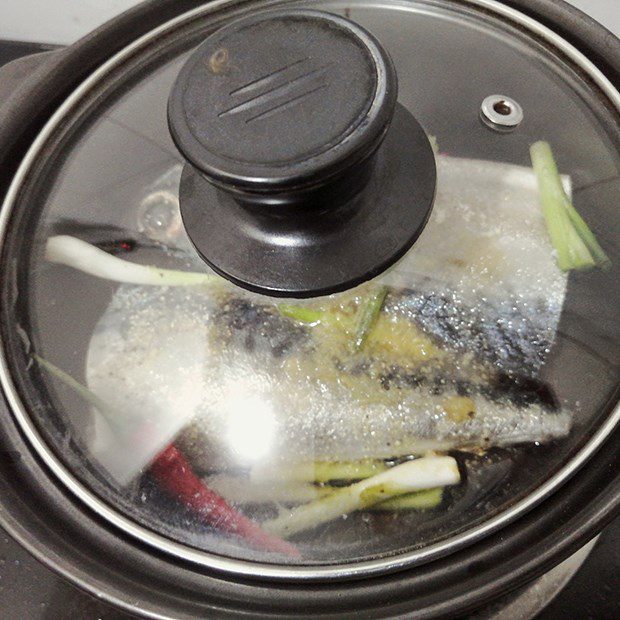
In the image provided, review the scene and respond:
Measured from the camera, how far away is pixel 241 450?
37.9 inches

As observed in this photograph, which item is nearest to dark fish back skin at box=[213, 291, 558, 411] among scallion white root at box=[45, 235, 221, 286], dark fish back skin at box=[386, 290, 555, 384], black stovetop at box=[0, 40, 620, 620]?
dark fish back skin at box=[386, 290, 555, 384]

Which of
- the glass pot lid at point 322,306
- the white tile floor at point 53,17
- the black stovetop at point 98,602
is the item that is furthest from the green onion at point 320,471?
the white tile floor at point 53,17

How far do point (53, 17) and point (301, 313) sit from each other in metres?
1.95

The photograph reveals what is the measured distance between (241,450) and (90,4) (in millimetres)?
1969

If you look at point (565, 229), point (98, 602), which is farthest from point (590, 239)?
point (98, 602)

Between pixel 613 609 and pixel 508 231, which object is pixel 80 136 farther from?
pixel 613 609

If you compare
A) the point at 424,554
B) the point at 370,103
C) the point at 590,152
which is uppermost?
the point at 370,103

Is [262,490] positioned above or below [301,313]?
below

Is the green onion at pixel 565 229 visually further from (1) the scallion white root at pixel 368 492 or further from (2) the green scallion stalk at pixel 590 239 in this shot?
(1) the scallion white root at pixel 368 492

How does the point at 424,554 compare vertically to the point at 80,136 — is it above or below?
below

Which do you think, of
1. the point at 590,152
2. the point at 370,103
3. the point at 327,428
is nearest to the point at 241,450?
the point at 327,428

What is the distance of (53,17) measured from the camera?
2.31 meters

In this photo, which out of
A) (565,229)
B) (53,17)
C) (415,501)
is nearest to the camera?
(415,501)

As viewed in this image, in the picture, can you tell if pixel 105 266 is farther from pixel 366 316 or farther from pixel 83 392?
pixel 366 316
